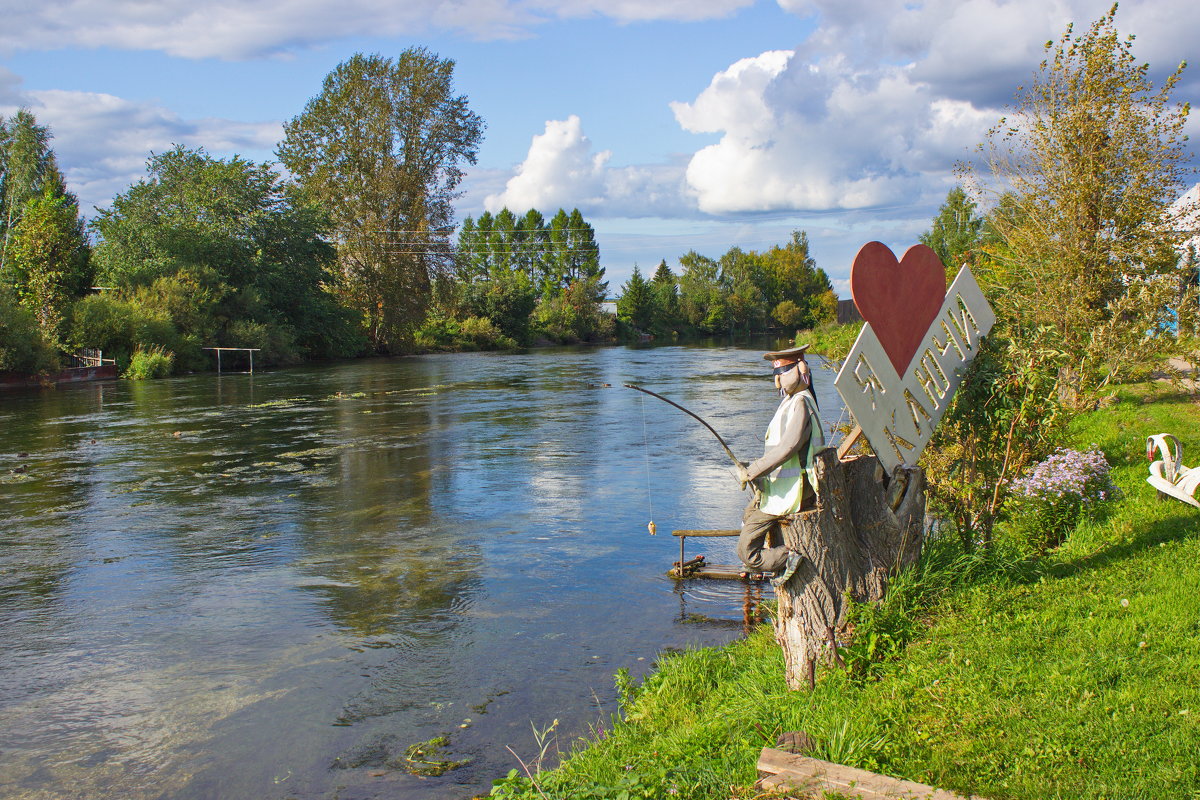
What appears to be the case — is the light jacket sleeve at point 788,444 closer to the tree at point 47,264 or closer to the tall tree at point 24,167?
the tree at point 47,264

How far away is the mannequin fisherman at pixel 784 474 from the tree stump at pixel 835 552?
84mm

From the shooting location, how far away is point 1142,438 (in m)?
12.2

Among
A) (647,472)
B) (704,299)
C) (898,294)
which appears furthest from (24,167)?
(704,299)

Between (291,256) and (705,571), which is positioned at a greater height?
(291,256)

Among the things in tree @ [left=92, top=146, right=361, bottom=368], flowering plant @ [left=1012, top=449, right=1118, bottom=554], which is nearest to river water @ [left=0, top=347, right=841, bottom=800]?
flowering plant @ [left=1012, top=449, right=1118, bottom=554]

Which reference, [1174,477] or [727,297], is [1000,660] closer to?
[1174,477]

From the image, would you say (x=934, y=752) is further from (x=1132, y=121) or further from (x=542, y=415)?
(x=542, y=415)

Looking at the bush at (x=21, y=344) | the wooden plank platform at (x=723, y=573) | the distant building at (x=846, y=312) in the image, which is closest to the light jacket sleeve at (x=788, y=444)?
the wooden plank platform at (x=723, y=573)

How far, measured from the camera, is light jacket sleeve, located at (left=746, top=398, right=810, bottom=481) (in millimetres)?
5805

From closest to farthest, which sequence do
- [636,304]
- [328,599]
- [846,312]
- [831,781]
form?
[831,781] → [328,599] → [846,312] → [636,304]

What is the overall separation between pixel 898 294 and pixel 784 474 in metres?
1.71

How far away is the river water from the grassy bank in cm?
96

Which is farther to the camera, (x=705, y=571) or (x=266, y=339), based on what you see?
(x=266, y=339)

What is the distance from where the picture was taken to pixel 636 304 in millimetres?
110375
